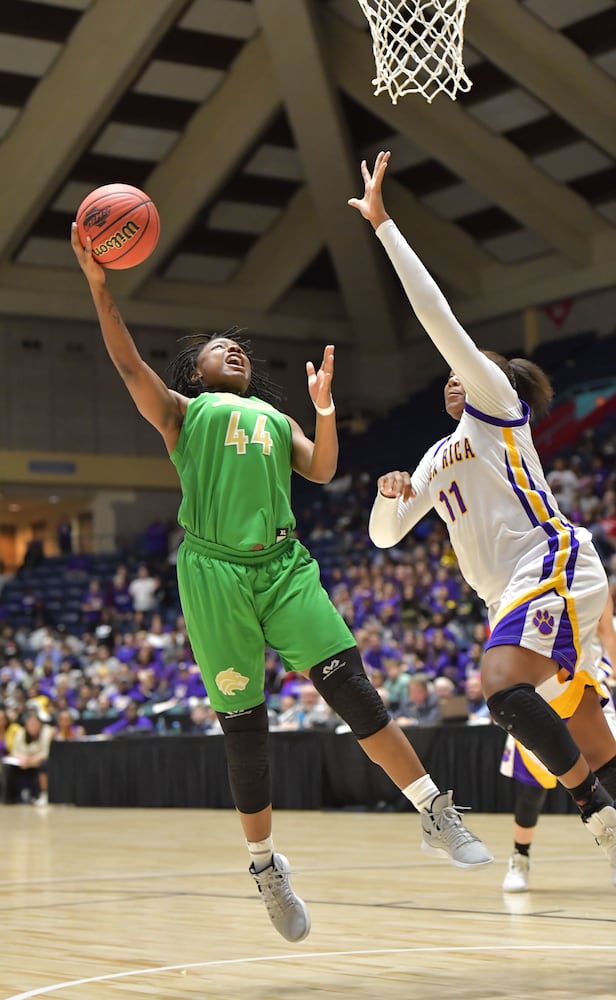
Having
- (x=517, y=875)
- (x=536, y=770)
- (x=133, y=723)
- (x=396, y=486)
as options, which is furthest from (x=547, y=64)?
(x=396, y=486)

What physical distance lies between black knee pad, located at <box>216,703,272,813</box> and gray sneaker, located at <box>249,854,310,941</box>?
0.77 ft

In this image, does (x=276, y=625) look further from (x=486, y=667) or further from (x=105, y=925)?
(x=105, y=925)

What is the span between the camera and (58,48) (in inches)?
907

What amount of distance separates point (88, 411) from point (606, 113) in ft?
44.4

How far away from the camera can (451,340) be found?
4.58 metres

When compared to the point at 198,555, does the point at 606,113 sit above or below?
above

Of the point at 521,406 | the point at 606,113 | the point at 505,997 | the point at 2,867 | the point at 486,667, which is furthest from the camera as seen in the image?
the point at 606,113

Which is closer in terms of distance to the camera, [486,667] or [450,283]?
[486,667]

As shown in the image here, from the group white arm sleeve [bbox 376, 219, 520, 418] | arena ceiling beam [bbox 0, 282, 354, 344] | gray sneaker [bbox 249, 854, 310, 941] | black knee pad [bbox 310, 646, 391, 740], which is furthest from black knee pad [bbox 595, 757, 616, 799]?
arena ceiling beam [bbox 0, 282, 354, 344]

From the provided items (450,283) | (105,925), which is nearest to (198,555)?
(105,925)

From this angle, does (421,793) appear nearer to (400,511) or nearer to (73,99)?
(400,511)

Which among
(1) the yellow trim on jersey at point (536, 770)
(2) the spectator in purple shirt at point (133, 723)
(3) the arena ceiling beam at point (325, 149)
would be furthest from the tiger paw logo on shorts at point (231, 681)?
(3) the arena ceiling beam at point (325, 149)

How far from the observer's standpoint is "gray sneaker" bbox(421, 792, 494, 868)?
4336 millimetres

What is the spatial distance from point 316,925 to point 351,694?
159cm
